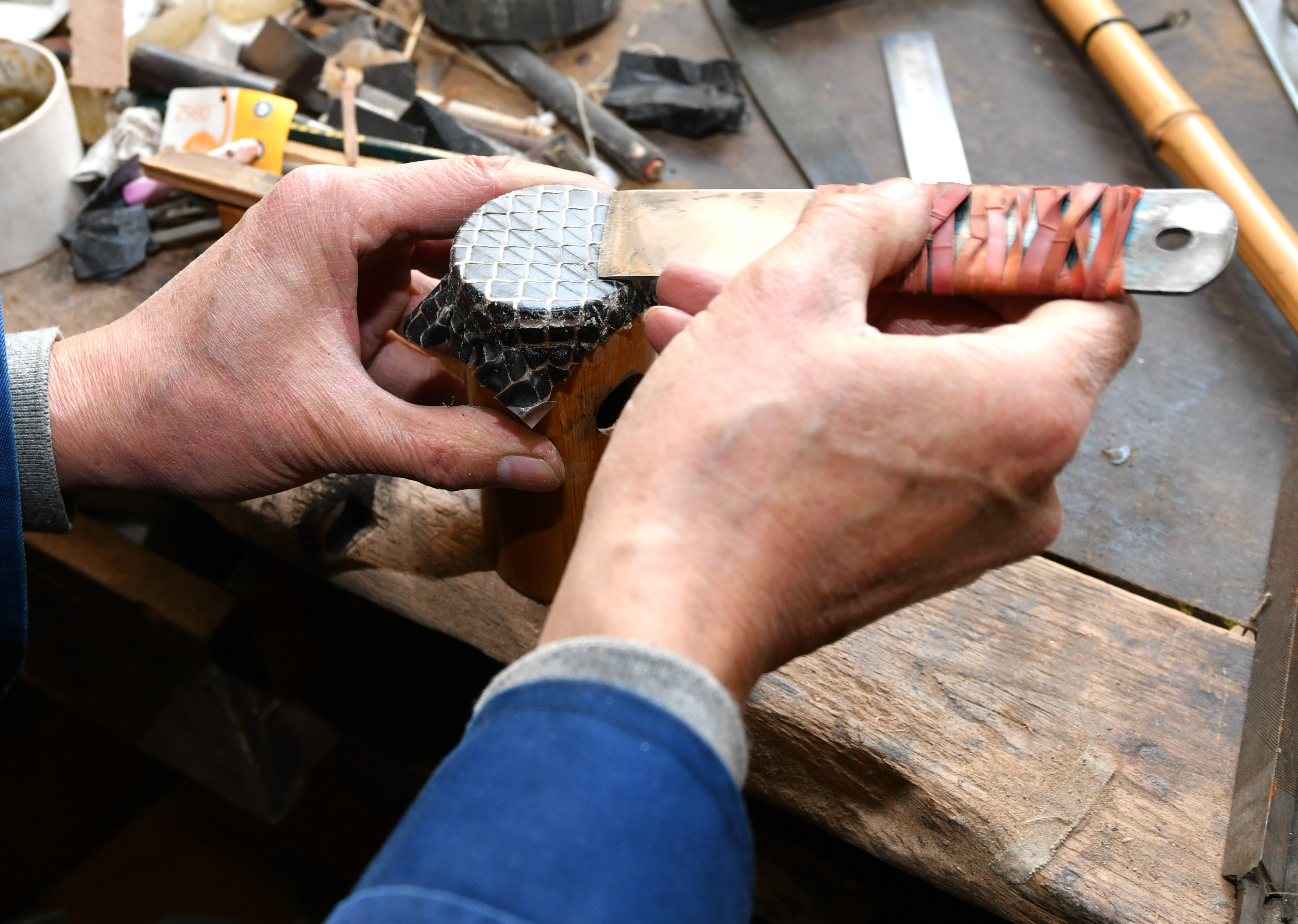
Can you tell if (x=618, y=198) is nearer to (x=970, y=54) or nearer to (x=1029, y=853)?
(x=1029, y=853)

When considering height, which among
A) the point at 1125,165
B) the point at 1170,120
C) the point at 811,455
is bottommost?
the point at 1125,165

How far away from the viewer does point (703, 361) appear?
2.19ft

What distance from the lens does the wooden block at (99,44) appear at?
152 centimetres

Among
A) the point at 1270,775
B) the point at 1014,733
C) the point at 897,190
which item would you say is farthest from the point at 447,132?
the point at 1270,775

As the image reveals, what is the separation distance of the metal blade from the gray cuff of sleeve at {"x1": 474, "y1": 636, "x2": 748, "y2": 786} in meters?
0.35

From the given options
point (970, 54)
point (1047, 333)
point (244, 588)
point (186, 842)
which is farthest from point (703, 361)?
point (186, 842)

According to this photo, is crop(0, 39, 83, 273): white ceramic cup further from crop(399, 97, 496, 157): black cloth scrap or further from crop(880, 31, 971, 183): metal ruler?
crop(880, 31, 971, 183): metal ruler

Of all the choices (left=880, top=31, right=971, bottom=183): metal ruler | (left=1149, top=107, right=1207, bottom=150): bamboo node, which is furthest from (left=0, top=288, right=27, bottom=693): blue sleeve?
(left=1149, top=107, right=1207, bottom=150): bamboo node

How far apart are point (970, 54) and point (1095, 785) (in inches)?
56.3

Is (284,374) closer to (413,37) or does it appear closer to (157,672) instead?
(157,672)

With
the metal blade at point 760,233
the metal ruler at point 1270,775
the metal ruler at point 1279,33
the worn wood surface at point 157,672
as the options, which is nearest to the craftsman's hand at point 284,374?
the metal blade at point 760,233

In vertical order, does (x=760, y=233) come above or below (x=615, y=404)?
above

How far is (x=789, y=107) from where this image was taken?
5.45 feet

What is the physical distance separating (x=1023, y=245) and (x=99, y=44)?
1.55m
